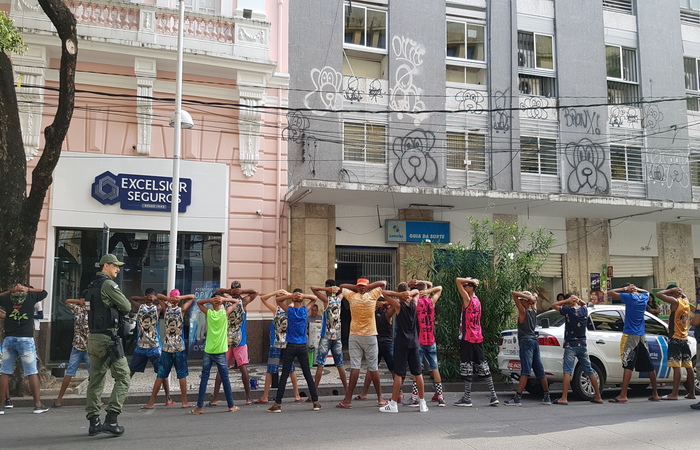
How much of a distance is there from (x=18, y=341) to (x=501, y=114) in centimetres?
1397

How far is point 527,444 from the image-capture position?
664 cm

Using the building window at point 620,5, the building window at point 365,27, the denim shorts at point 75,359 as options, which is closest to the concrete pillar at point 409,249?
the building window at point 365,27

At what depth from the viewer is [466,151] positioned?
1733 cm

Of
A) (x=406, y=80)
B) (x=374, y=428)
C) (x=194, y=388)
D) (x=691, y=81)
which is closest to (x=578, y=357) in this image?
(x=374, y=428)

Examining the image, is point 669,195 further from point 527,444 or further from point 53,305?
point 53,305

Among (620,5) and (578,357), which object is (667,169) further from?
(578,357)

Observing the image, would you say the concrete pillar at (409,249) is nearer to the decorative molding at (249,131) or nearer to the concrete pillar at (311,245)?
the concrete pillar at (311,245)

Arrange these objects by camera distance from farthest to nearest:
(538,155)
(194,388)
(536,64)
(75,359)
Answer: (536,64), (538,155), (194,388), (75,359)

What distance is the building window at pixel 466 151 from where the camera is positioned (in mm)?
17219

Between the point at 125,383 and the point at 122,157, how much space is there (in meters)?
7.77

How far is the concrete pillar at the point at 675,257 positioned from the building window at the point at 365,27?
35.7 feet

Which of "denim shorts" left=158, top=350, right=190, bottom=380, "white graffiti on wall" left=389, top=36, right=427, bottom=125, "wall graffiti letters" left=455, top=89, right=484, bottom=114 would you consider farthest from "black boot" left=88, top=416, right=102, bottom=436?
"wall graffiti letters" left=455, top=89, right=484, bottom=114

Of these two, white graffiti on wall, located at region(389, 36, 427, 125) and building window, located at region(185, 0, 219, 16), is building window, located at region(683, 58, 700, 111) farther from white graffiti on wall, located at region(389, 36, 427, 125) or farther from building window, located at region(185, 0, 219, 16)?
building window, located at region(185, 0, 219, 16)

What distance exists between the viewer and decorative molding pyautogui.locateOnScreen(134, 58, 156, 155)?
13.6 meters
